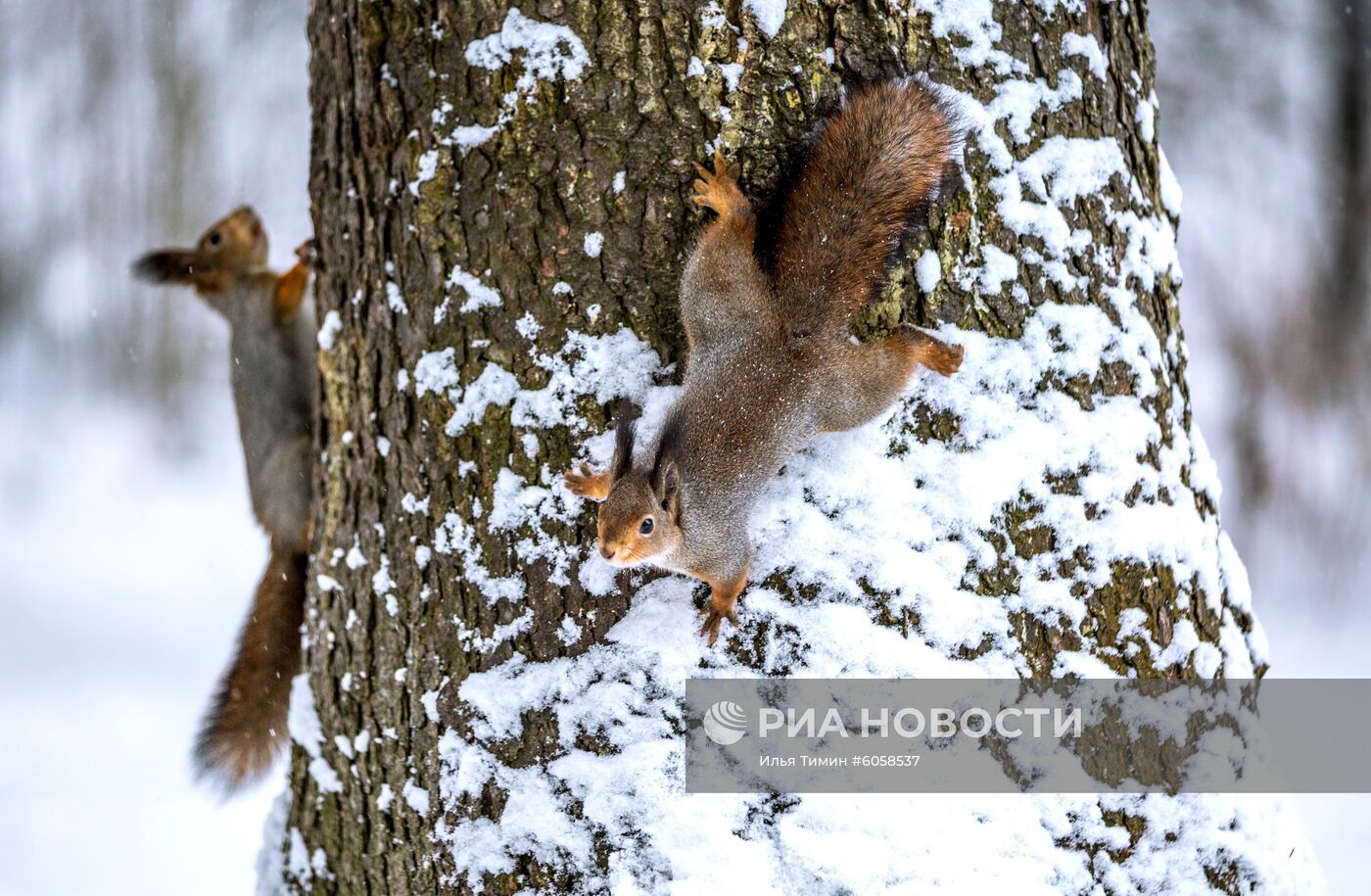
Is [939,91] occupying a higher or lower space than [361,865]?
higher

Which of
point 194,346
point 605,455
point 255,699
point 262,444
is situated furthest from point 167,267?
point 194,346

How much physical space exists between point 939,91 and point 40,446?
18.6 ft

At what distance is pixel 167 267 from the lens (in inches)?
121

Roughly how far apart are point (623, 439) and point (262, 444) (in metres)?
1.54

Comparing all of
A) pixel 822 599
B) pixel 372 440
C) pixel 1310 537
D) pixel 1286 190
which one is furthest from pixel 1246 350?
pixel 372 440

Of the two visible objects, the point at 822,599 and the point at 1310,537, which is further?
the point at 1310,537

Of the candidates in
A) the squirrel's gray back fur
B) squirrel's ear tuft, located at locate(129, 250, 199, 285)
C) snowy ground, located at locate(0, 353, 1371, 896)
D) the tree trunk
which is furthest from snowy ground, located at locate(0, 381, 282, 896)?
the tree trunk

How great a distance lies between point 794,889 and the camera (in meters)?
1.58

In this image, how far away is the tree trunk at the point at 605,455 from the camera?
1.64m

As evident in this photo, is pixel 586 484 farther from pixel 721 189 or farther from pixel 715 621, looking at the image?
pixel 721 189

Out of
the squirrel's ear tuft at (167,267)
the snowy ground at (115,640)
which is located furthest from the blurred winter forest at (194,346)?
the squirrel's ear tuft at (167,267)

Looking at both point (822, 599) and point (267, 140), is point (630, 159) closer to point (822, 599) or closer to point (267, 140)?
point (822, 599)

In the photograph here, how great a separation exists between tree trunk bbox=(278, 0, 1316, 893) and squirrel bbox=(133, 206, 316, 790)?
1.51ft

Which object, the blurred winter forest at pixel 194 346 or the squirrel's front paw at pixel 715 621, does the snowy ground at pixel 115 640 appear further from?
the squirrel's front paw at pixel 715 621
